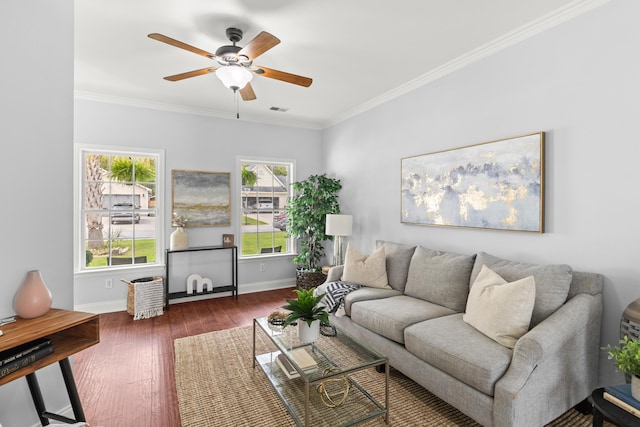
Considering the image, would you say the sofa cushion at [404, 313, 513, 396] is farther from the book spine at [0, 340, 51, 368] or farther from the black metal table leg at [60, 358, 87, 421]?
the book spine at [0, 340, 51, 368]

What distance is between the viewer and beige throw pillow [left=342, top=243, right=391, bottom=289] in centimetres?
338

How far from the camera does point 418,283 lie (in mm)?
3051

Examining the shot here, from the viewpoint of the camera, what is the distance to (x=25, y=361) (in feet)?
4.69

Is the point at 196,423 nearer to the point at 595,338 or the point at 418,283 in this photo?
the point at 418,283

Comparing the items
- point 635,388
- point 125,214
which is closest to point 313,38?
point 635,388

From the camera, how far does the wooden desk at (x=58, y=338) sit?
145cm

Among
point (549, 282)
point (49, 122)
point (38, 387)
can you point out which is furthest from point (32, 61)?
point (549, 282)

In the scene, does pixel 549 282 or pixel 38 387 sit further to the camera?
pixel 549 282

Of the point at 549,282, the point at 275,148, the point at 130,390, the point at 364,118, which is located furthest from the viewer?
the point at 275,148

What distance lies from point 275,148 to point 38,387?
410 cm

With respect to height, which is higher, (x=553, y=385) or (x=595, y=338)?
(x=595, y=338)

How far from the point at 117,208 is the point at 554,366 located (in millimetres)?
4865

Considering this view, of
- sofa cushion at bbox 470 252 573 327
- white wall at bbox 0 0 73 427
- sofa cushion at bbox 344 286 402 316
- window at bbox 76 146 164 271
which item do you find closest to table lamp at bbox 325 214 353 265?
sofa cushion at bbox 344 286 402 316

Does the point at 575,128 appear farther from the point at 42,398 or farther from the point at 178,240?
the point at 178,240
